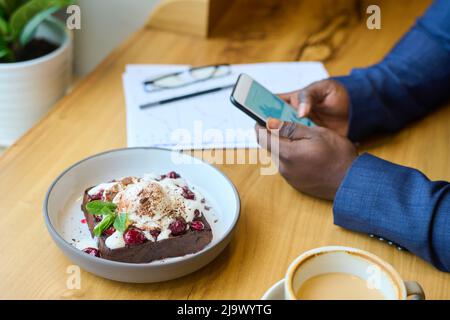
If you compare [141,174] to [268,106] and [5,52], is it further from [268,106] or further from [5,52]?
[5,52]

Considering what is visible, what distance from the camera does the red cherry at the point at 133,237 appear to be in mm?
720

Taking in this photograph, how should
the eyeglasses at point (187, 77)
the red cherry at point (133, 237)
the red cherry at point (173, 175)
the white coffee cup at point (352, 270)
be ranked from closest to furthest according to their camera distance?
the white coffee cup at point (352, 270) < the red cherry at point (133, 237) < the red cherry at point (173, 175) < the eyeglasses at point (187, 77)

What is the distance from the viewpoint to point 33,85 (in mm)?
1293

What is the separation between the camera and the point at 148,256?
0.74 meters

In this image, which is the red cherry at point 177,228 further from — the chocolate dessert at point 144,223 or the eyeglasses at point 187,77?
the eyeglasses at point 187,77

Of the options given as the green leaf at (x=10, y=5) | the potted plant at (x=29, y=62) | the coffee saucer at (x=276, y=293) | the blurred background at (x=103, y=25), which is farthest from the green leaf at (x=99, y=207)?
the blurred background at (x=103, y=25)

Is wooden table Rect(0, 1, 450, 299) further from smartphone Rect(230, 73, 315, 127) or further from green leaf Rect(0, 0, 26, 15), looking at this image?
green leaf Rect(0, 0, 26, 15)

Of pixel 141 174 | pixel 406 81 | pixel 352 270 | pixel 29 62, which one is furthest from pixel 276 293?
pixel 29 62

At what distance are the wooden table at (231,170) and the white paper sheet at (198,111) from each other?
0.10ft

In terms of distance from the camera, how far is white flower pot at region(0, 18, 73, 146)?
126 centimetres

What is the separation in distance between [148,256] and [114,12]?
1.11m
